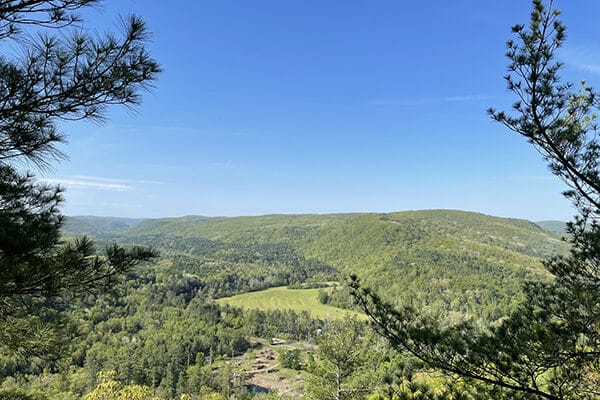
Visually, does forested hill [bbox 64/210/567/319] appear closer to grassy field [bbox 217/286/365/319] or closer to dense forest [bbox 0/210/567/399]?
dense forest [bbox 0/210/567/399]

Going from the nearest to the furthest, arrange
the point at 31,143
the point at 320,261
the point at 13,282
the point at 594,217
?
the point at 13,282, the point at 31,143, the point at 594,217, the point at 320,261

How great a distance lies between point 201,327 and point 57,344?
2395 inches

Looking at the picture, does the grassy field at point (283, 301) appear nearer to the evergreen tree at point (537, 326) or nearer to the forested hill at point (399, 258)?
the forested hill at point (399, 258)

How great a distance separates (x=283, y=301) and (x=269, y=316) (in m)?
12.8

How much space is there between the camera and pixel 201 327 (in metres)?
60.0

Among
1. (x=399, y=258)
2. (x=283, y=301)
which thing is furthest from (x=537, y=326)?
(x=399, y=258)

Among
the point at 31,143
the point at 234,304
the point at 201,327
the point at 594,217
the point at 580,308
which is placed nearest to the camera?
the point at 31,143

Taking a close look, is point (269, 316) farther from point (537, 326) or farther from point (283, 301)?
point (537, 326)

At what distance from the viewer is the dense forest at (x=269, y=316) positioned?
9273 millimetres

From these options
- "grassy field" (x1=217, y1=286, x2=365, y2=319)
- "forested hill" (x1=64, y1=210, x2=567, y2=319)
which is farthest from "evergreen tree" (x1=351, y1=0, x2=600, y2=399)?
"grassy field" (x1=217, y1=286, x2=365, y2=319)

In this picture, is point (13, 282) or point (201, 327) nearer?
point (13, 282)

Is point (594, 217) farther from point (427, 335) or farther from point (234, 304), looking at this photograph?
point (234, 304)

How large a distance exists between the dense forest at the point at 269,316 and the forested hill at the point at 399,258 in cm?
55

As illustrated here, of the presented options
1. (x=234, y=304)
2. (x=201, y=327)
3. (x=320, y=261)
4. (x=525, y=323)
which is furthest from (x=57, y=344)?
(x=320, y=261)
